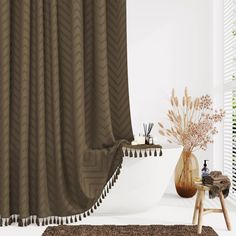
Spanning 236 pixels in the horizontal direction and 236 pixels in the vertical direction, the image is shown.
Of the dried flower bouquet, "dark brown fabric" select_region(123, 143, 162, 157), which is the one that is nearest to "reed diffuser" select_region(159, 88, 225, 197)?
the dried flower bouquet

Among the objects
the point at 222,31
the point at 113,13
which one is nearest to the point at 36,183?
the point at 113,13

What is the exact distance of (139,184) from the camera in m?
3.01

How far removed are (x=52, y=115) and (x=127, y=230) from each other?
1007 millimetres

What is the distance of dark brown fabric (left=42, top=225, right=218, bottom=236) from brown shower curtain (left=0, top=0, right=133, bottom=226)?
288mm

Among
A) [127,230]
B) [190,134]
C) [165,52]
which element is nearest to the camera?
[127,230]

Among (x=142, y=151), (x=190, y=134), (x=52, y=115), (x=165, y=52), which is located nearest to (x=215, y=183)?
(x=142, y=151)

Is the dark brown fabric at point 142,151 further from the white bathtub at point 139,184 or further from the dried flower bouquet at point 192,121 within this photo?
the dried flower bouquet at point 192,121

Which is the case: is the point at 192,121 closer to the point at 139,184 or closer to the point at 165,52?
the point at 165,52

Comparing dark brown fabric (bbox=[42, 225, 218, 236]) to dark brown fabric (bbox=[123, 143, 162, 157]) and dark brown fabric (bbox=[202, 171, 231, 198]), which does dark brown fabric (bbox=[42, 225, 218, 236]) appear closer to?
dark brown fabric (bbox=[202, 171, 231, 198])

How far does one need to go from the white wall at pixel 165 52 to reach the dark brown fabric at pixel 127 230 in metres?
1.31

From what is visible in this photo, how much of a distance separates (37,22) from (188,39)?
1.55 metres

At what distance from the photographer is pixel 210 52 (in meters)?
3.88

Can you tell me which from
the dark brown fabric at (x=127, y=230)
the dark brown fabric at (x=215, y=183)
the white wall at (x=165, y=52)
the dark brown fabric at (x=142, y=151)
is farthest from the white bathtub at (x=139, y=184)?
the white wall at (x=165, y=52)

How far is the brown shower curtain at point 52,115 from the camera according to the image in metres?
2.96
